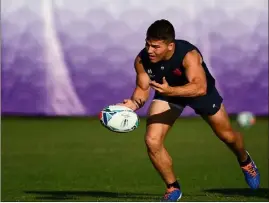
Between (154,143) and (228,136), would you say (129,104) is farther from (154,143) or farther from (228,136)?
(228,136)

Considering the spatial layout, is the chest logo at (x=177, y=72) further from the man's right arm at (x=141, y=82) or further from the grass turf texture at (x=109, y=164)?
the grass turf texture at (x=109, y=164)

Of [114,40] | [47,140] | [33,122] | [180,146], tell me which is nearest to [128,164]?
[180,146]

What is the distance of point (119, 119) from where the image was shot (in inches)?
429

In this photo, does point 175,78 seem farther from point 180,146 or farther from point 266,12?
point 266,12

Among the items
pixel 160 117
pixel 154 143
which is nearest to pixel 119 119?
pixel 154 143

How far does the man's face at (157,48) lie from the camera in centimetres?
1082

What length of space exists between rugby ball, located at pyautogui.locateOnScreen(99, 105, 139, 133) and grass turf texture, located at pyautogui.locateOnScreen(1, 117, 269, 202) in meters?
1.01

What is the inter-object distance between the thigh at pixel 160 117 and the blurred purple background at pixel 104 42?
12.6 m

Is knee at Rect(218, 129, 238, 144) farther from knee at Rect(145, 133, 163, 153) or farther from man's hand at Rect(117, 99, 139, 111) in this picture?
man's hand at Rect(117, 99, 139, 111)

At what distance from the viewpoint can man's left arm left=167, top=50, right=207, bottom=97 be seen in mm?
10859

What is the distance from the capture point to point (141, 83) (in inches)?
449

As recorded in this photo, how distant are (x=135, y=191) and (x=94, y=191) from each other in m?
0.59

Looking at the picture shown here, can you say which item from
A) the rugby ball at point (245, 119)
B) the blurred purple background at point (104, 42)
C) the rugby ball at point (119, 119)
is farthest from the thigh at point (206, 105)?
the rugby ball at point (245, 119)

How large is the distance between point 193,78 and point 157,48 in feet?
1.92
